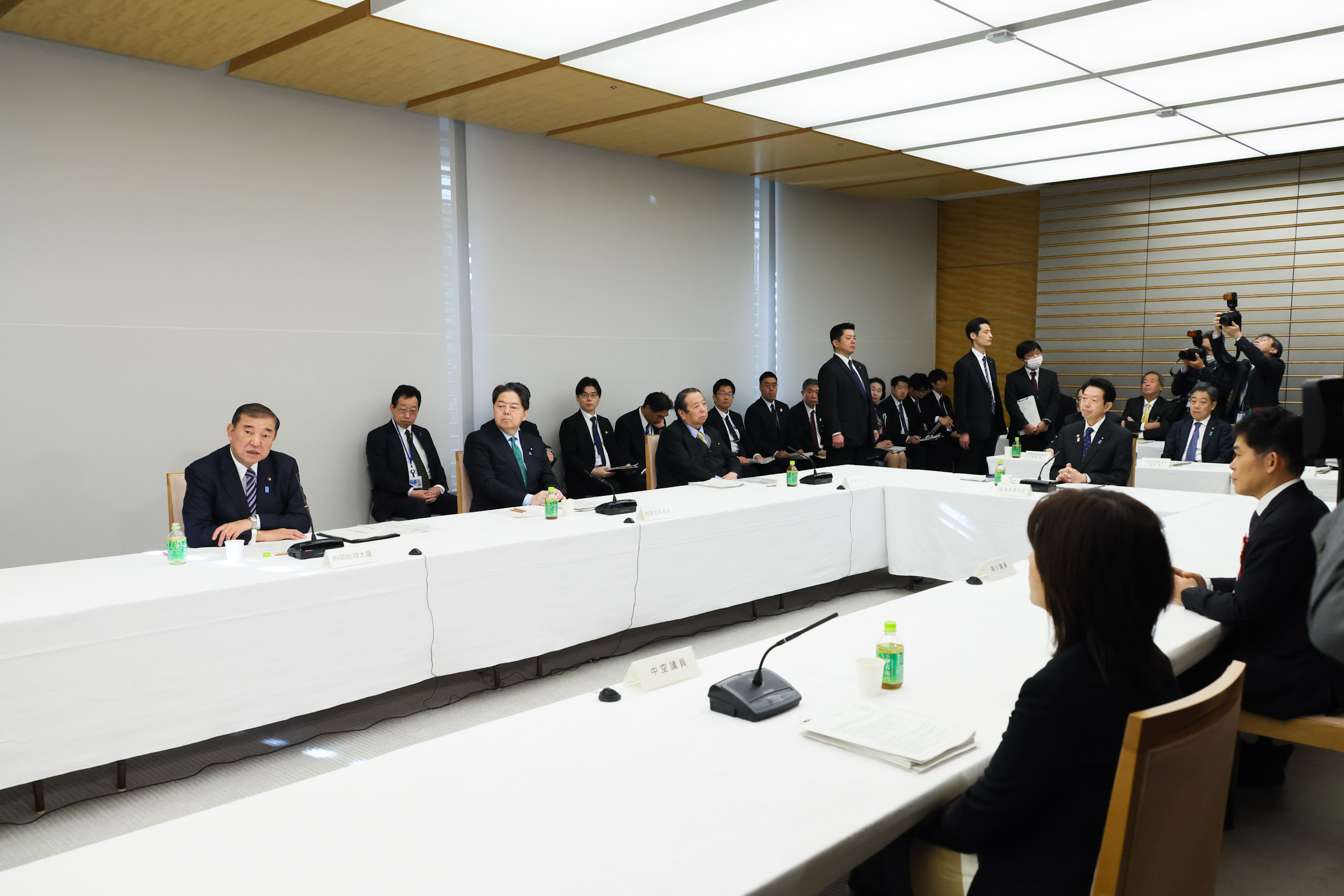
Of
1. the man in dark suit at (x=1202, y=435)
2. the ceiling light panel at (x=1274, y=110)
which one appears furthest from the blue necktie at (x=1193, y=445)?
the ceiling light panel at (x=1274, y=110)

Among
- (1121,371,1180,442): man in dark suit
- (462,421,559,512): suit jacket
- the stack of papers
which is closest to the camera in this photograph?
the stack of papers

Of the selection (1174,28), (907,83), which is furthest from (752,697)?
(907,83)

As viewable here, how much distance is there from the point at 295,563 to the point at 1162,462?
539cm

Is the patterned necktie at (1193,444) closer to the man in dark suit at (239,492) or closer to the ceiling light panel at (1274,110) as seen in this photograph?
the ceiling light panel at (1274,110)

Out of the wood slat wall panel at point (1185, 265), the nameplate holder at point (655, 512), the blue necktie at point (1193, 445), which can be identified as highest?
the wood slat wall panel at point (1185, 265)

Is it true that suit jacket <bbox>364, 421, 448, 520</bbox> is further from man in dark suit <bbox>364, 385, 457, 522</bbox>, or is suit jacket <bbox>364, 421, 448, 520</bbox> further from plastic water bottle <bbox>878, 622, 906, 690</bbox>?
plastic water bottle <bbox>878, 622, 906, 690</bbox>

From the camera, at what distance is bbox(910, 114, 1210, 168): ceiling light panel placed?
622 cm

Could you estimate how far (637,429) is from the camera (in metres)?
7.18

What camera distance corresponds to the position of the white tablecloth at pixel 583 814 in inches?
50.1

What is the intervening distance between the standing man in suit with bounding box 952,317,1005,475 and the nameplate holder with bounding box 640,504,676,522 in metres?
3.88

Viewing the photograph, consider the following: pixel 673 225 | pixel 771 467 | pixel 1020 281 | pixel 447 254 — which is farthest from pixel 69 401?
pixel 1020 281

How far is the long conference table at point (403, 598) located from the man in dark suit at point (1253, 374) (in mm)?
3515

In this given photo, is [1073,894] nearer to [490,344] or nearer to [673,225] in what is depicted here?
[490,344]

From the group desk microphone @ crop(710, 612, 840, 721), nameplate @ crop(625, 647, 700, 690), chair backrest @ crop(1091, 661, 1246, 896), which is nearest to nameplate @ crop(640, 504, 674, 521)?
nameplate @ crop(625, 647, 700, 690)
